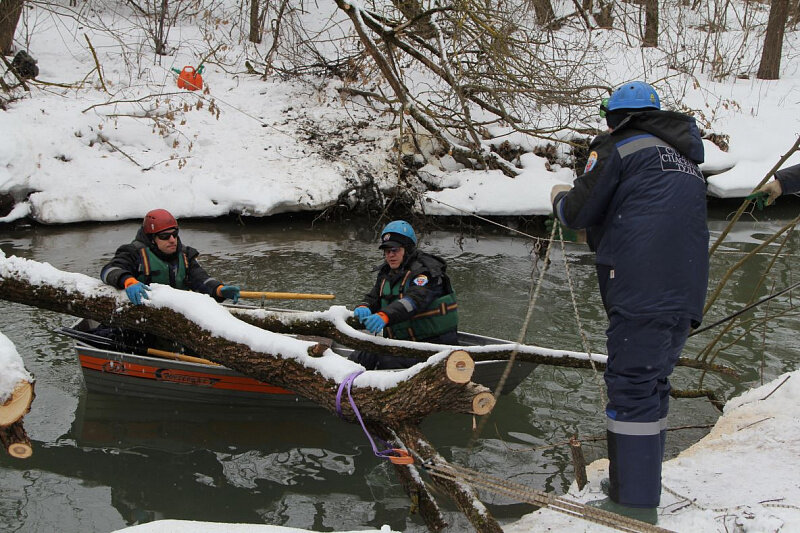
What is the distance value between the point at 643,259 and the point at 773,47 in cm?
1554

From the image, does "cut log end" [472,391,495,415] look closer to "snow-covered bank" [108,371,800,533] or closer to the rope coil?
the rope coil

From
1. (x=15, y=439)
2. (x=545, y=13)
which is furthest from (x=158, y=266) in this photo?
(x=545, y=13)

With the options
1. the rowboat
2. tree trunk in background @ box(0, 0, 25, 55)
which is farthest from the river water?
tree trunk in background @ box(0, 0, 25, 55)

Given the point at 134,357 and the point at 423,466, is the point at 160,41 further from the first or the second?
the point at 423,466

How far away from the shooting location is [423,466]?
3422mm

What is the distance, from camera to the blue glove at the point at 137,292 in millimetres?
4660

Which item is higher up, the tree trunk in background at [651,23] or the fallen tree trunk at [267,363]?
the tree trunk in background at [651,23]

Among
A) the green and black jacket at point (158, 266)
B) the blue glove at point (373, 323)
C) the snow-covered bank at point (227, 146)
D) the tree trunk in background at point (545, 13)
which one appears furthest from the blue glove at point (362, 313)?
the tree trunk in background at point (545, 13)

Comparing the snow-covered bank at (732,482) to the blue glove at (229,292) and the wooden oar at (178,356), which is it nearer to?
the wooden oar at (178,356)

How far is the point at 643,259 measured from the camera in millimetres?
3199

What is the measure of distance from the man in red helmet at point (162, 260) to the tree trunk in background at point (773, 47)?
1388 cm

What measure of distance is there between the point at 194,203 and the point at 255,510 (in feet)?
24.9

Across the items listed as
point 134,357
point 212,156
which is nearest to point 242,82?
point 212,156

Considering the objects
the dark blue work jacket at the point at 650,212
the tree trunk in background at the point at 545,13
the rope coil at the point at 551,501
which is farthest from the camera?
the tree trunk in background at the point at 545,13
